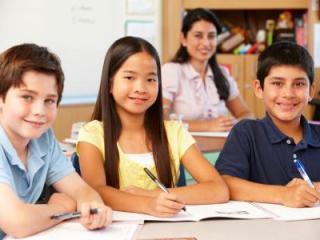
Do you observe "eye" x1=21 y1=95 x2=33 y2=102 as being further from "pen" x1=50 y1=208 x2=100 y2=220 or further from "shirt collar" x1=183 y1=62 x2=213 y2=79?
"shirt collar" x1=183 y1=62 x2=213 y2=79

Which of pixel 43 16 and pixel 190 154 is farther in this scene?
pixel 43 16

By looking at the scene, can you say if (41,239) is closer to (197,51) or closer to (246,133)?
(246,133)

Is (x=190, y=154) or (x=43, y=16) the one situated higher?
(x=43, y=16)

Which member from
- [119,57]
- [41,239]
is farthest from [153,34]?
[41,239]

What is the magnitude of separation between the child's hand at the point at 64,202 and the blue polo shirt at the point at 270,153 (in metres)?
0.53

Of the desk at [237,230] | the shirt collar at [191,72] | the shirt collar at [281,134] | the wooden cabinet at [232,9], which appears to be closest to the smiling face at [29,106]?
the desk at [237,230]

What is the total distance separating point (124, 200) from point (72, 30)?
261cm

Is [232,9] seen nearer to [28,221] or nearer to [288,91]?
[288,91]

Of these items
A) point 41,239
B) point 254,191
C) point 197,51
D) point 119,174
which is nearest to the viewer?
point 41,239

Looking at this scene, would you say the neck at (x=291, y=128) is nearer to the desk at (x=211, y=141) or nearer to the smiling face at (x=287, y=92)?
the smiling face at (x=287, y=92)

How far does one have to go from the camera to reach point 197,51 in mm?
3113

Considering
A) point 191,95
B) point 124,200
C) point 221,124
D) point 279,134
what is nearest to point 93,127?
point 124,200

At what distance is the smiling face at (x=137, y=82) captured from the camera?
5.54 ft

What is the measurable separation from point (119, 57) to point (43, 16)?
2059mm
